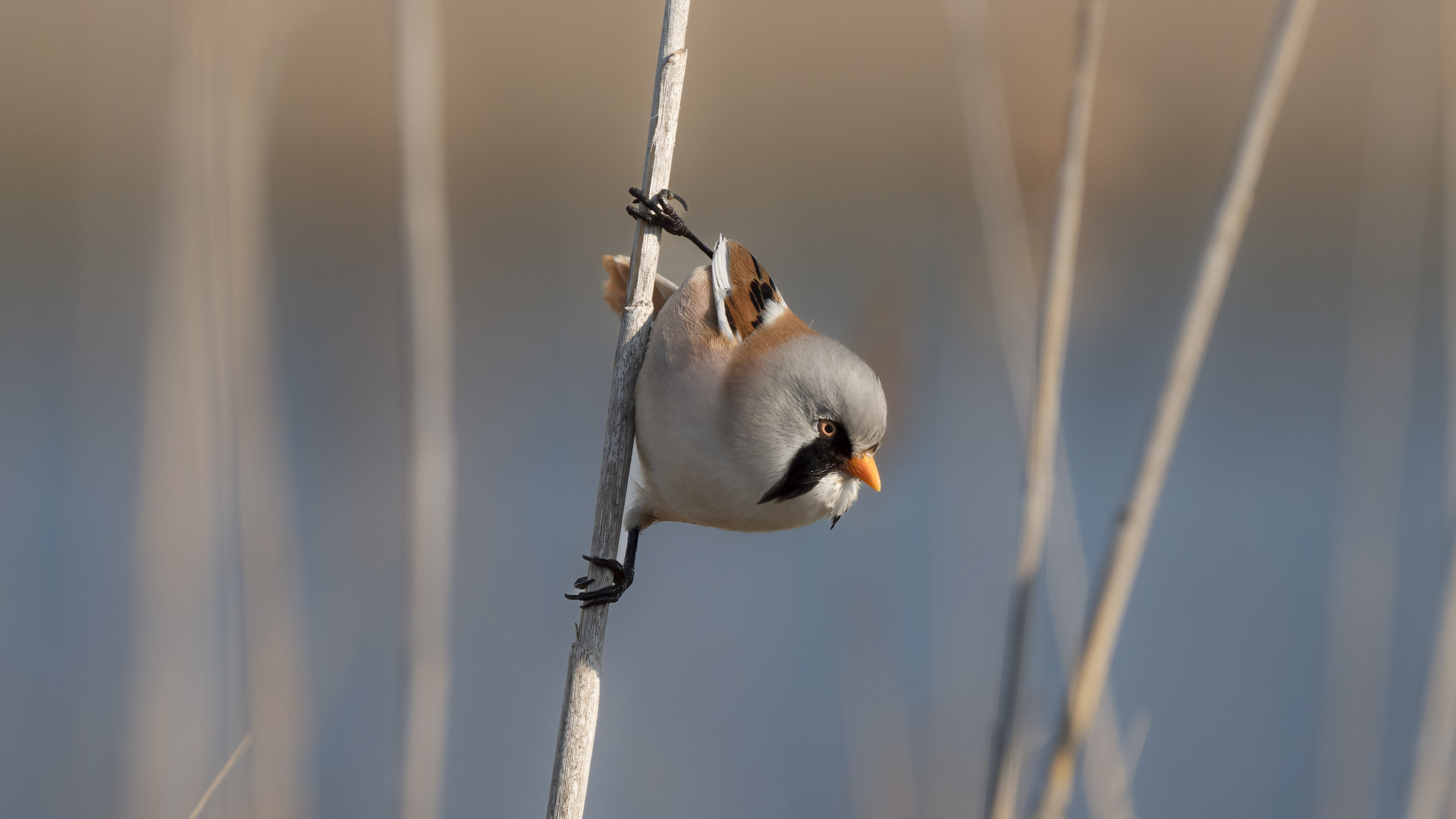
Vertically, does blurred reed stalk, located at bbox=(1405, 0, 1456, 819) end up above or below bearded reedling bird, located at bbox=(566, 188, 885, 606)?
below

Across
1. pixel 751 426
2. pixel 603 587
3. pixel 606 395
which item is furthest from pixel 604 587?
pixel 606 395

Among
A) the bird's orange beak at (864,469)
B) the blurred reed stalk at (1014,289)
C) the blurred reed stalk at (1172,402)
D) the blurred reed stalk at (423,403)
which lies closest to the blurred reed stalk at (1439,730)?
the blurred reed stalk at (1014,289)

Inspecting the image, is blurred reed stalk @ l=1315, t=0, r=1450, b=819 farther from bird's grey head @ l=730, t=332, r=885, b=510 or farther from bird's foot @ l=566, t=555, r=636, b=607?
bird's foot @ l=566, t=555, r=636, b=607

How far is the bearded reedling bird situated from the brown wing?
0.09 metres

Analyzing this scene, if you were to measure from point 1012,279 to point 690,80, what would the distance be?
3128 mm

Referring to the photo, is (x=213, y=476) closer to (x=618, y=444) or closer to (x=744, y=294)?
(x=618, y=444)

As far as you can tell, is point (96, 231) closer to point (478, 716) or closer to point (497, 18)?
point (478, 716)

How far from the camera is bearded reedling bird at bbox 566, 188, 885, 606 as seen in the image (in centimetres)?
154

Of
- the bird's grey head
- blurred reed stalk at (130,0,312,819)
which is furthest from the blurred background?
the bird's grey head

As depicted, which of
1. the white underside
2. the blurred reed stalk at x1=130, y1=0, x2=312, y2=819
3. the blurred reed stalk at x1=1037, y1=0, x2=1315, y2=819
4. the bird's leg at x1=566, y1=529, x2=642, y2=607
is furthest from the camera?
the blurred reed stalk at x1=130, y1=0, x2=312, y2=819

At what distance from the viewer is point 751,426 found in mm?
1532

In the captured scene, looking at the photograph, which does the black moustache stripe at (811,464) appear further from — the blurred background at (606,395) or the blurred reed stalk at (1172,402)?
the blurred reed stalk at (1172,402)

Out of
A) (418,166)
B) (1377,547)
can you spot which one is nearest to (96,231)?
(418,166)

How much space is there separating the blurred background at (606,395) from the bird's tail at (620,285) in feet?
1.53
